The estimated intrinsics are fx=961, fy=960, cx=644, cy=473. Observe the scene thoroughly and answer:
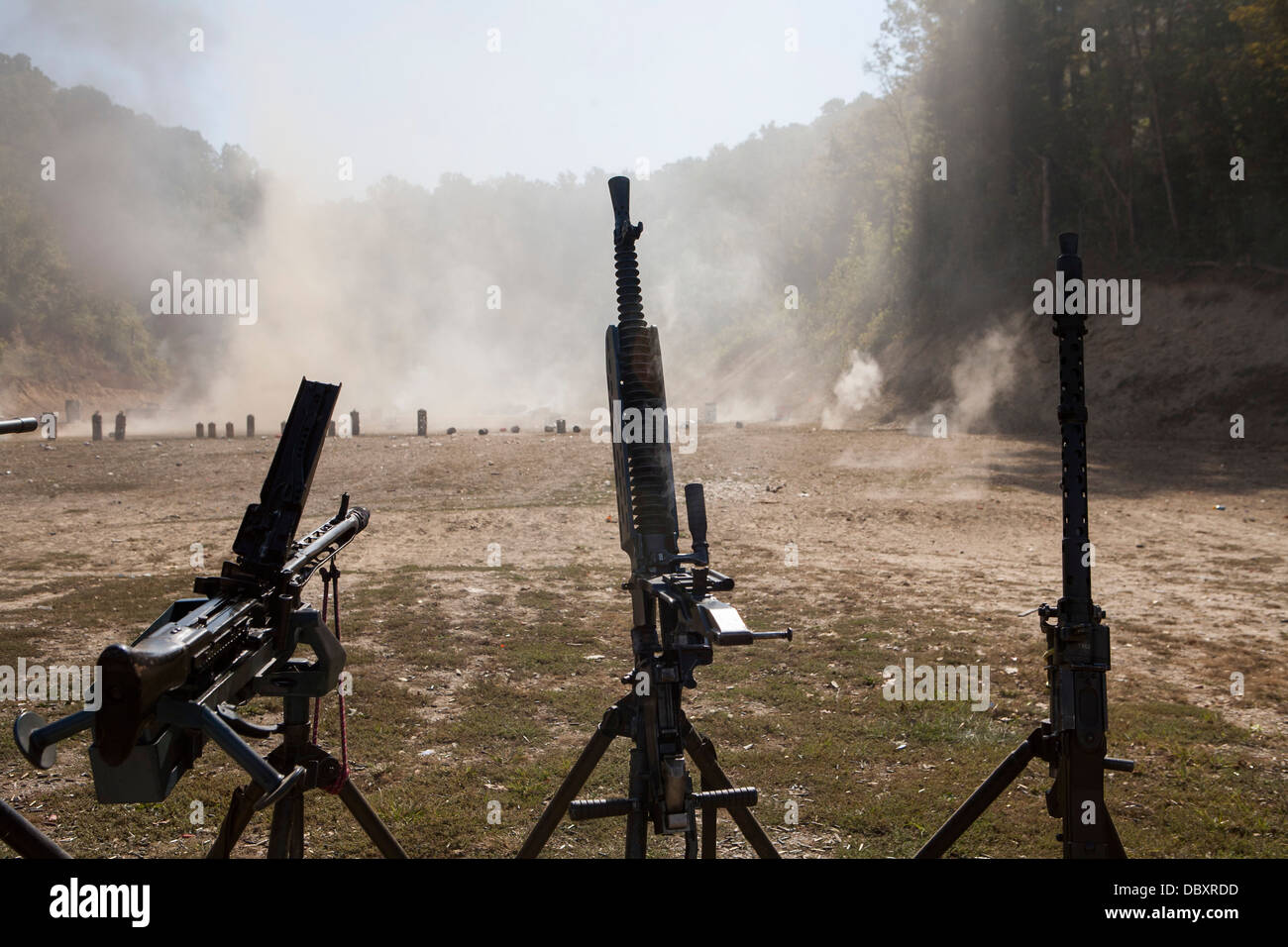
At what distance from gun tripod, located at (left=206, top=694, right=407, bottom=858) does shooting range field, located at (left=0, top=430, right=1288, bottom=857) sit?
1.52 m

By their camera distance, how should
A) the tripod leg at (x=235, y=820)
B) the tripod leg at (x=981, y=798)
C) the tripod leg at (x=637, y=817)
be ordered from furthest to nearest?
1. the tripod leg at (x=981, y=798)
2. the tripod leg at (x=235, y=820)
3. the tripod leg at (x=637, y=817)

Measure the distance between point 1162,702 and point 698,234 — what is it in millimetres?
79441

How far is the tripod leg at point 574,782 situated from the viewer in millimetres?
3662

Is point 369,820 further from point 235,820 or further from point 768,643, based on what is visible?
point 768,643

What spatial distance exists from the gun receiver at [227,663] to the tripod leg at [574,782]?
3.29 ft

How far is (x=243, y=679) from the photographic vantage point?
3.15 meters

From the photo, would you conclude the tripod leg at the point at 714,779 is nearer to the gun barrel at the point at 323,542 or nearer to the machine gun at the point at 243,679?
the machine gun at the point at 243,679

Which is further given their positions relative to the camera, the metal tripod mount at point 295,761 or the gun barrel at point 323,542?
the gun barrel at point 323,542

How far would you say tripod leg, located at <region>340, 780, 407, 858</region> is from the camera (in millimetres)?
3744

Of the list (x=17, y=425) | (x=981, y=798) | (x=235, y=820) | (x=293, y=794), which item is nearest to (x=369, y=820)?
(x=293, y=794)

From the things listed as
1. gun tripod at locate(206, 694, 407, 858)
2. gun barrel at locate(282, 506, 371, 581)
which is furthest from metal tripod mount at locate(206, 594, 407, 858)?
gun barrel at locate(282, 506, 371, 581)

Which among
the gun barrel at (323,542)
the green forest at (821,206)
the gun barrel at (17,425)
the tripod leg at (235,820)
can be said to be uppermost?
the green forest at (821,206)

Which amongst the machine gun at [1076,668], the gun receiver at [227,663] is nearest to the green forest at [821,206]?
the machine gun at [1076,668]

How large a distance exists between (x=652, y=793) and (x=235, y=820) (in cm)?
155
